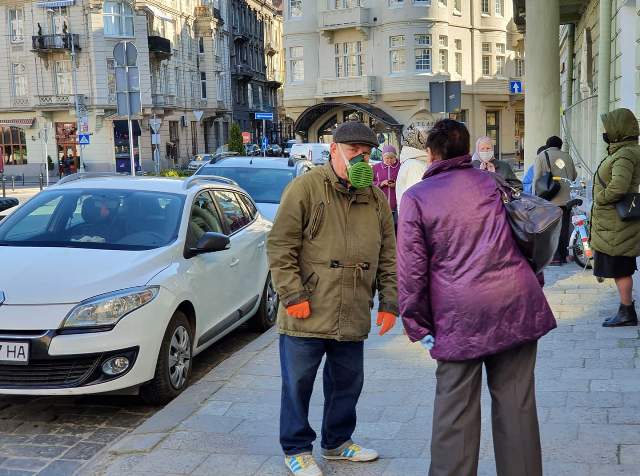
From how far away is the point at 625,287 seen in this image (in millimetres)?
7512

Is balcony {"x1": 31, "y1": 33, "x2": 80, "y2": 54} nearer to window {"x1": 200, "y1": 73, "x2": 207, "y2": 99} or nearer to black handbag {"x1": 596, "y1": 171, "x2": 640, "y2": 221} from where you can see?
window {"x1": 200, "y1": 73, "x2": 207, "y2": 99}

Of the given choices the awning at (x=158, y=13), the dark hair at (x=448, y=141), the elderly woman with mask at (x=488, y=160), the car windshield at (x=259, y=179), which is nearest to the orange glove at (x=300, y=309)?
the dark hair at (x=448, y=141)

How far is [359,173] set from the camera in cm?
417

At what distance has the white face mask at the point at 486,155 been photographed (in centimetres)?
888

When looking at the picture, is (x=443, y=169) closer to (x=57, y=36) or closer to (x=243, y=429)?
(x=243, y=429)

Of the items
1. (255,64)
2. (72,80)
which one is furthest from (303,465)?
(255,64)

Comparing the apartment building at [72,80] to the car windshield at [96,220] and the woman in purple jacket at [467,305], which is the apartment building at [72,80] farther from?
the woman in purple jacket at [467,305]

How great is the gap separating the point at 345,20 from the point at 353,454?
45.2 metres

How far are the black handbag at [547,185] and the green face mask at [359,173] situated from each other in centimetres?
734

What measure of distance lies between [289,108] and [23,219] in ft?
143

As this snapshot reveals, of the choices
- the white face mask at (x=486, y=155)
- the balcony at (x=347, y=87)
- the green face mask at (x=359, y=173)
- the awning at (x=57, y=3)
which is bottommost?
the white face mask at (x=486, y=155)

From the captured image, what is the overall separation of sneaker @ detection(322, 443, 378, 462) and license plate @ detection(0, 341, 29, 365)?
208 cm

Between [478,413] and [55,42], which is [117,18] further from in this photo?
[478,413]

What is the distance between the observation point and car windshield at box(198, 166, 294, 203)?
12156 mm
